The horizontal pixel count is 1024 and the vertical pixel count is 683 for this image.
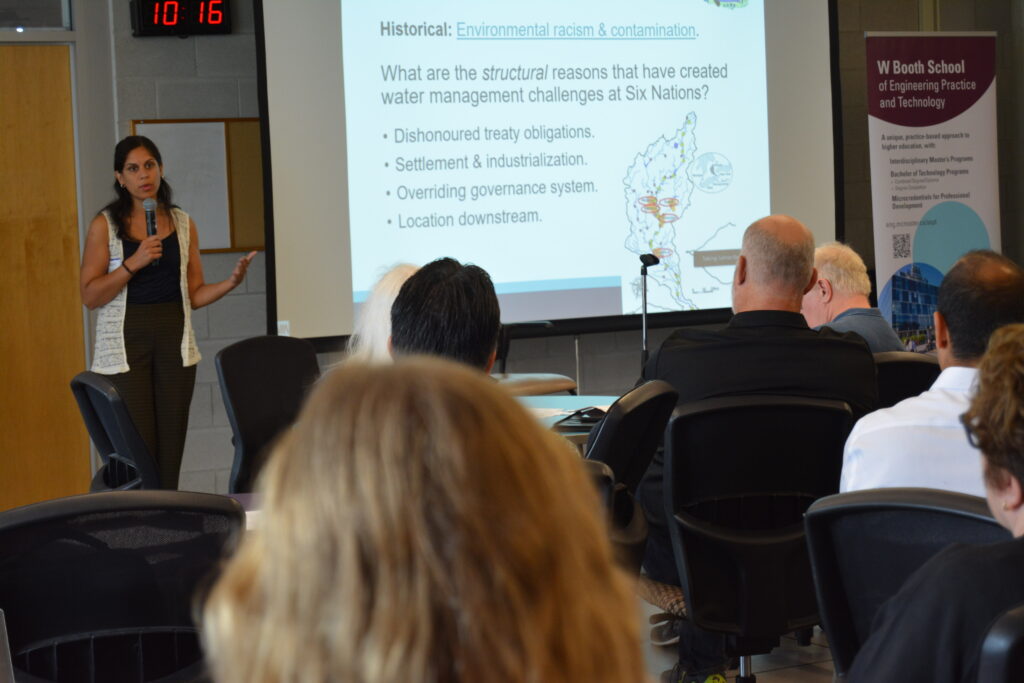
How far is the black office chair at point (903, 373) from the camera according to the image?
3.11 m

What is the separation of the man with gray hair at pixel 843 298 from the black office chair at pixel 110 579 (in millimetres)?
2610

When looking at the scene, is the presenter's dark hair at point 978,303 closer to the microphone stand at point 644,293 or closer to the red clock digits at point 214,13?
the microphone stand at point 644,293

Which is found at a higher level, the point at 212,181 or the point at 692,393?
the point at 212,181

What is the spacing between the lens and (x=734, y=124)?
5.91 m

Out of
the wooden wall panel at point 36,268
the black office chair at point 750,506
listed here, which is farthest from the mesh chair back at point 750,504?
the wooden wall panel at point 36,268

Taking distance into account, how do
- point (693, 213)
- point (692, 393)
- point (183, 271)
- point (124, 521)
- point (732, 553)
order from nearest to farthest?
1. point (124, 521)
2. point (732, 553)
3. point (692, 393)
4. point (183, 271)
5. point (693, 213)

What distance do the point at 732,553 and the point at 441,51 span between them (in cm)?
336

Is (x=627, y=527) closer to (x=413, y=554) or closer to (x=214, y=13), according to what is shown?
(x=413, y=554)

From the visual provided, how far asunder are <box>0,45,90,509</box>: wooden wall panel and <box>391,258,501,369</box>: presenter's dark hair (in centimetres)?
355

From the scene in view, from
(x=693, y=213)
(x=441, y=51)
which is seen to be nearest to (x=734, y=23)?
(x=693, y=213)

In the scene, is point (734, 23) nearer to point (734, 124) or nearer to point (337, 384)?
point (734, 124)

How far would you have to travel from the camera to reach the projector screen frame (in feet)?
16.1

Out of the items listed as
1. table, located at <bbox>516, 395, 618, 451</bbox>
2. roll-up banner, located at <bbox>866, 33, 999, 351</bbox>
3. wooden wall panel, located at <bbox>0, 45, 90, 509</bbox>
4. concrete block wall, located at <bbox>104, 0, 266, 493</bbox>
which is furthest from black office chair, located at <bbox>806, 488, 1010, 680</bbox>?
roll-up banner, located at <bbox>866, 33, 999, 351</bbox>

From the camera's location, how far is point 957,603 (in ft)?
3.92
